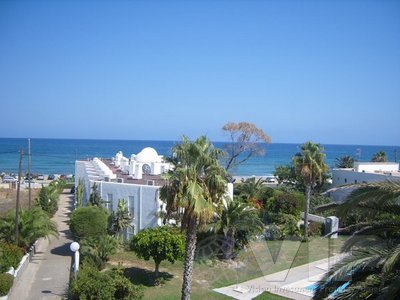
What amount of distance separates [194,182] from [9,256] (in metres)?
9.79

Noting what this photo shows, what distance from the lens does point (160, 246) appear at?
17.7m

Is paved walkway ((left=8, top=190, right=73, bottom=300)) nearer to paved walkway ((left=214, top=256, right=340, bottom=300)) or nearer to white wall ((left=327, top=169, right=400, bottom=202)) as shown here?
paved walkway ((left=214, top=256, right=340, bottom=300))

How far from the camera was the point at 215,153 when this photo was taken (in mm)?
13898

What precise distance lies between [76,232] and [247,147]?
1235 inches

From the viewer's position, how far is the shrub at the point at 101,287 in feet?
45.5

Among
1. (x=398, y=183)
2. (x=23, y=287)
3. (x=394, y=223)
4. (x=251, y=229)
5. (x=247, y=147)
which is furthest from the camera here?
(x=247, y=147)

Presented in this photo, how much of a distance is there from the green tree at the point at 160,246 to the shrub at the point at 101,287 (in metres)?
2.87

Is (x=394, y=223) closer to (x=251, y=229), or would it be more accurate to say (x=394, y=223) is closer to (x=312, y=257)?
(x=251, y=229)

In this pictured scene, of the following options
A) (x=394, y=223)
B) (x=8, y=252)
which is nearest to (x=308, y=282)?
(x=394, y=223)

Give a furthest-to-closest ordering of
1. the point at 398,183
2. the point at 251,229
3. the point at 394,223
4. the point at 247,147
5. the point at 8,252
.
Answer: the point at 247,147, the point at 251,229, the point at 8,252, the point at 394,223, the point at 398,183

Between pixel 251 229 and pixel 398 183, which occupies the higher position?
pixel 398 183

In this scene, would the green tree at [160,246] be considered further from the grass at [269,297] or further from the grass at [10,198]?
the grass at [10,198]

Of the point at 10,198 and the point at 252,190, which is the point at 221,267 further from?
the point at 10,198

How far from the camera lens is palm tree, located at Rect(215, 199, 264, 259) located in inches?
800
